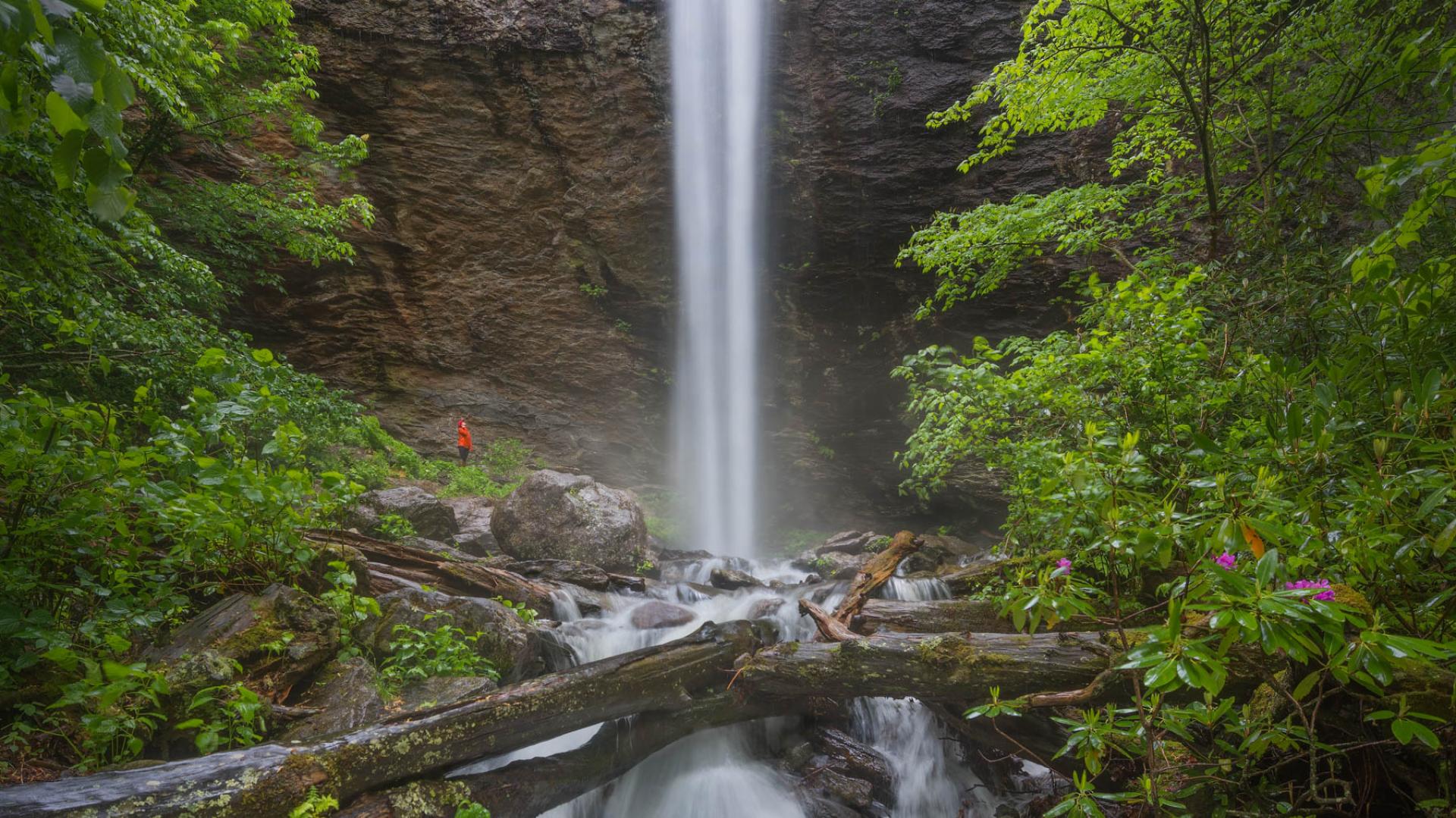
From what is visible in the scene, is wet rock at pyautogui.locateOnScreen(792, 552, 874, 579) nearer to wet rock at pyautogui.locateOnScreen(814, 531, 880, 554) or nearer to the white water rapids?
wet rock at pyautogui.locateOnScreen(814, 531, 880, 554)

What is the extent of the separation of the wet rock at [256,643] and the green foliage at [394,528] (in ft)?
7.65

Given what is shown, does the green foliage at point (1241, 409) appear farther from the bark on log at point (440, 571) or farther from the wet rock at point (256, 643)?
the bark on log at point (440, 571)

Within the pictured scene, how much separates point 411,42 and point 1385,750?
15.8m

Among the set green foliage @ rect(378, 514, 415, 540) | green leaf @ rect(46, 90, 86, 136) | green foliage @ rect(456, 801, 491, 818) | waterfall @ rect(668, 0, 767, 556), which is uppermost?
waterfall @ rect(668, 0, 767, 556)

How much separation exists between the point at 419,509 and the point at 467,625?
11.7 feet

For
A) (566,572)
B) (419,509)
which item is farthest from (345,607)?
(419,509)

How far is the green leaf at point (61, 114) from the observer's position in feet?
2.34

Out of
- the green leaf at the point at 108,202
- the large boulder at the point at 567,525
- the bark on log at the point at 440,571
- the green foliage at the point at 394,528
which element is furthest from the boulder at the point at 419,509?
the green leaf at the point at 108,202

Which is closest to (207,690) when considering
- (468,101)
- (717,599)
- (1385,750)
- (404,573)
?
(404,573)

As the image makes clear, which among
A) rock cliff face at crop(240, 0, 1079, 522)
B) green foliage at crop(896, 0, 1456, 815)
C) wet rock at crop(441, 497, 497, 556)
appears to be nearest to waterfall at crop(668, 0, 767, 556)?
rock cliff face at crop(240, 0, 1079, 522)

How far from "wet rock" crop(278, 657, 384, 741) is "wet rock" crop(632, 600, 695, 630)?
8.57 feet

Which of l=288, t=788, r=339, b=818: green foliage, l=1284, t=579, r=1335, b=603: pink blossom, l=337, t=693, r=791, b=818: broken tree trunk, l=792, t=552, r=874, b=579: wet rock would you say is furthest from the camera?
l=792, t=552, r=874, b=579: wet rock

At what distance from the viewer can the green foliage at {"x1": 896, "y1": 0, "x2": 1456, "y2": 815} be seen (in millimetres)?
1371

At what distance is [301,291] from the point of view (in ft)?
38.7
